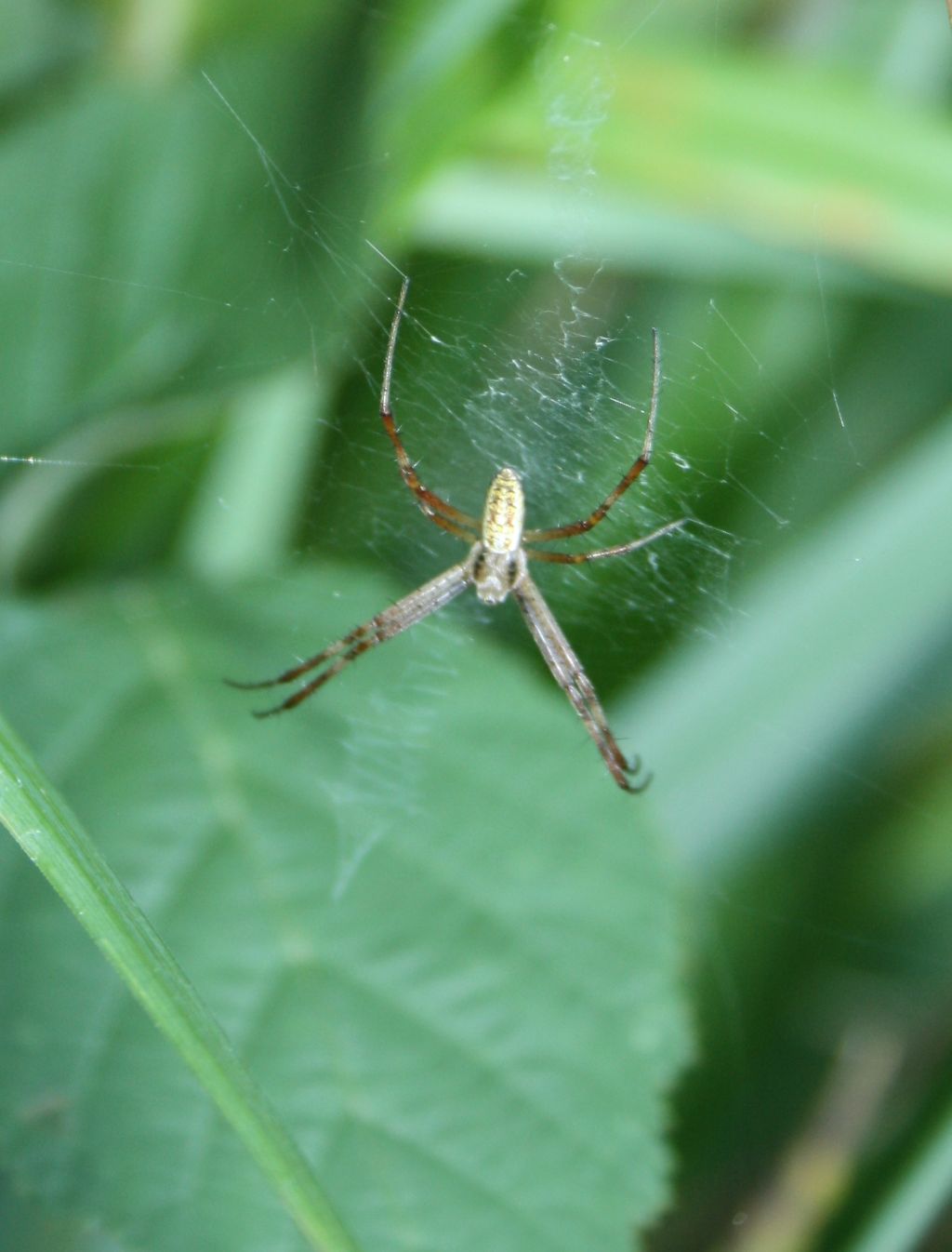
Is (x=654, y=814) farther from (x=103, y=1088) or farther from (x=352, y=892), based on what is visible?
(x=103, y=1088)

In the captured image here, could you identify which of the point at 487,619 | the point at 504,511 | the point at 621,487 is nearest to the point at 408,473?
the point at 504,511

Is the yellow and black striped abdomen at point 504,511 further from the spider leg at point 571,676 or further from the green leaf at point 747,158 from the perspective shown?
the green leaf at point 747,158

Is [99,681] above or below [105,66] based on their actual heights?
below

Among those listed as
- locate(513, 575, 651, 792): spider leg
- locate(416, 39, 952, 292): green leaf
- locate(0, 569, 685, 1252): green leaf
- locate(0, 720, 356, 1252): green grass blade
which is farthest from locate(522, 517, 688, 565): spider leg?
locate(0, 720, 356, 1252): green grass blade

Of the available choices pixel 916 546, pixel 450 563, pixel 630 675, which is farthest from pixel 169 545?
pixel 916 546

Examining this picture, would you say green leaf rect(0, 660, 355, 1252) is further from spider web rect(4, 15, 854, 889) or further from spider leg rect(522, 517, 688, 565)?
spider leg rect(522, 517, 688, 565)

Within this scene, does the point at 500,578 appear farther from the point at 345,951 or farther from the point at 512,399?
the point at 345,951
